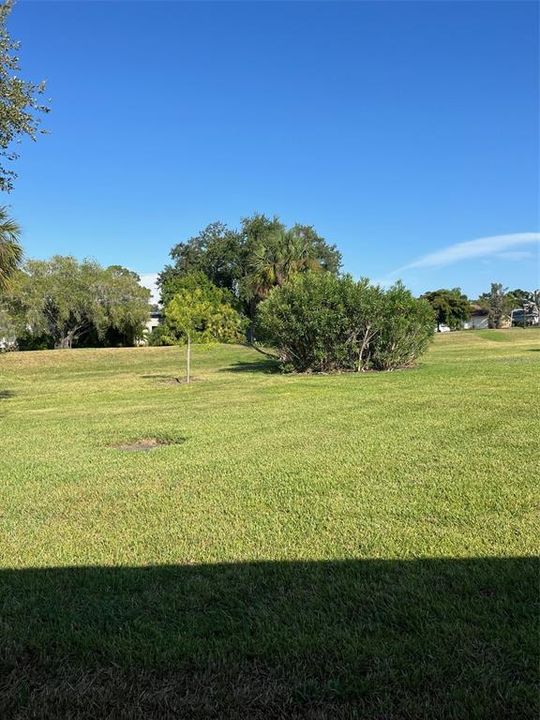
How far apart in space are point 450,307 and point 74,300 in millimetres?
50479

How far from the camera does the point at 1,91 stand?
370 inches

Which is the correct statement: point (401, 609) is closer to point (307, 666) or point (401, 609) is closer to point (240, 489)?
point (307, 666)

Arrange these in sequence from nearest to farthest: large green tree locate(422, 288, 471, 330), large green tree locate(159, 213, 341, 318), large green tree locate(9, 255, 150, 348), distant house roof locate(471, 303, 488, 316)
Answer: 1. large green tree locate(9, 255, 150, 348)
2. large green tree locate(159, 213, 341, 318)
3. large green tree locate(422, 288, 471, 330)
4. distant house roof locate(471, 303, 488, 316)

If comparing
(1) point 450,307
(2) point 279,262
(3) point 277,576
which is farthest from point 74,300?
(1) point 450,307

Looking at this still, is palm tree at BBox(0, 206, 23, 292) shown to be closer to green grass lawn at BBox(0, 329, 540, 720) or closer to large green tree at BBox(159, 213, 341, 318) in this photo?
green grass lawn at BBox(0, 329, 540, 720)

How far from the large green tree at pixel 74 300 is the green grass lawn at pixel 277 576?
114ft

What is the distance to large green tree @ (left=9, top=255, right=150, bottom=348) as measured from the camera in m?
39.2

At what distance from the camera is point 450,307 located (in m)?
73.8

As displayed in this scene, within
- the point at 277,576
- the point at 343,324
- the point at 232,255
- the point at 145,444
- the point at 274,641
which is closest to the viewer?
the point at 274,641

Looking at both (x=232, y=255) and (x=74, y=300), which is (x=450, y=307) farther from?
(x=74, y=300)

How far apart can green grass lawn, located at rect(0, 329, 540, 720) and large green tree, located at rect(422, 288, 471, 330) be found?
69.1m

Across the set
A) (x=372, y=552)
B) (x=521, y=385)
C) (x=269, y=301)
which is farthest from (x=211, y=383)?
(x=372, y=552)

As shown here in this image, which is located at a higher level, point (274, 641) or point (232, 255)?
point (232, 255)

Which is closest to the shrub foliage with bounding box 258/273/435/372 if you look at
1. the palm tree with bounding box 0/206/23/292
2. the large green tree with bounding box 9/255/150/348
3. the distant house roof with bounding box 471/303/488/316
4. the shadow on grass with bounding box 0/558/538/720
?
the palm tree with bounding box 0/206/23/292
